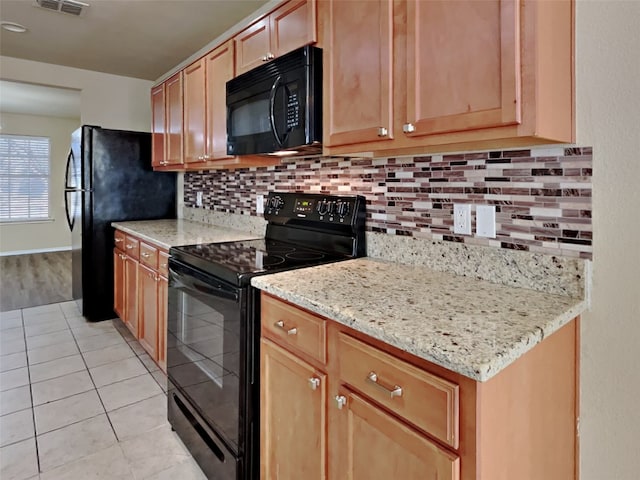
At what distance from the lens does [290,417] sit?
1349 mm

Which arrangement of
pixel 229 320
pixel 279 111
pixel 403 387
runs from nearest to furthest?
1. pixel 403 387
2. pixel 229 320
3. pixel 279 111

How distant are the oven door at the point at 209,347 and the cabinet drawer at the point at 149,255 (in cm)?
61

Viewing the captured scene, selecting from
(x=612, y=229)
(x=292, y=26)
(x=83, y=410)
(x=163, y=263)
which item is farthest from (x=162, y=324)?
(x=612, y=229)

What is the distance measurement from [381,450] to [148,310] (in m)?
2.17

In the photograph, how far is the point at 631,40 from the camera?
1101 millimetres

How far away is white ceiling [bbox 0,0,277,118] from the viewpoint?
8.79 ft

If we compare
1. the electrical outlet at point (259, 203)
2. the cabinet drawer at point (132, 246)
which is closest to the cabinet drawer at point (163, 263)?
the cabinet drawer at point (132, 246)

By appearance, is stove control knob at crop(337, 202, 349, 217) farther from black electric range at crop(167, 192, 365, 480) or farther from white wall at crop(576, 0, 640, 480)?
white wall at crop(576, 0, 640, 480)

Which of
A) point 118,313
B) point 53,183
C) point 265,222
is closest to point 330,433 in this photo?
point 265,222

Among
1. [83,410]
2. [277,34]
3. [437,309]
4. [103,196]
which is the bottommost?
[83,410]

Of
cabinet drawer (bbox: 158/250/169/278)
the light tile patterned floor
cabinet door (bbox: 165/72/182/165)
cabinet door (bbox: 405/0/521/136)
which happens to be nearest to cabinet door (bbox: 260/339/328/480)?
→ the light tile patterned floor

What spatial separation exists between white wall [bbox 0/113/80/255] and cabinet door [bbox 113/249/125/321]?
4933mm

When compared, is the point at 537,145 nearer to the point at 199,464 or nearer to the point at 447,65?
the point at 447,65

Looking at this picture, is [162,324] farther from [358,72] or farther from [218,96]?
[358,72]
